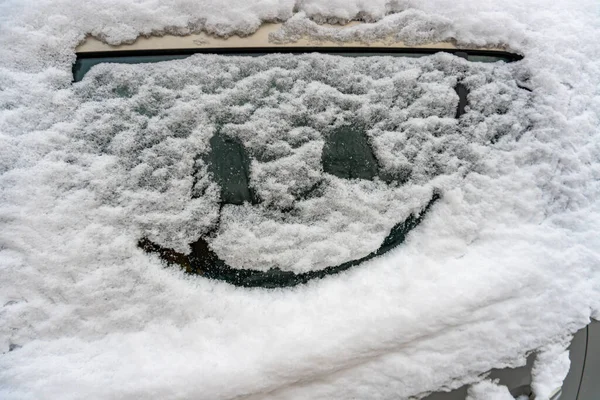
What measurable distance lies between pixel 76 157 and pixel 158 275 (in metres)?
0.52

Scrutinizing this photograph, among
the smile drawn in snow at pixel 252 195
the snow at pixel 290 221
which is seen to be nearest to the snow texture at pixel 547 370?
the snow at pixel 290 221

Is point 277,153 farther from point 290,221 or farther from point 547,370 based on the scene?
point 547,370

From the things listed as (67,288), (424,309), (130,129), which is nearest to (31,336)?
(67,288)

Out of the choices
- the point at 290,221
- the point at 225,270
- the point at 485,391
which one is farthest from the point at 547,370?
the point at 225,270

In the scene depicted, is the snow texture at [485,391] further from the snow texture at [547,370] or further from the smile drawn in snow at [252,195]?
the smile drawn in snow at [252,195]

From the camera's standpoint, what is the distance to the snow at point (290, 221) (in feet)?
4.84

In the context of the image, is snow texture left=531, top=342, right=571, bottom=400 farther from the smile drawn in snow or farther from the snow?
the smile drawn in snow

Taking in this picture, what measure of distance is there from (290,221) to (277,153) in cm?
26

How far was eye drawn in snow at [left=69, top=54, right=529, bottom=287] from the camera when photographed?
5.06 ft

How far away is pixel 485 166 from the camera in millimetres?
1647

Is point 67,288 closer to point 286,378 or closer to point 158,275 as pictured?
point 158,275

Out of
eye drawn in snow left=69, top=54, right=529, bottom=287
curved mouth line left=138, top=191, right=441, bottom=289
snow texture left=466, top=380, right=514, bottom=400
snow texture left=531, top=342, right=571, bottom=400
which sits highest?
eye drawn in snow left=69, top=54, right=529, bottom=287

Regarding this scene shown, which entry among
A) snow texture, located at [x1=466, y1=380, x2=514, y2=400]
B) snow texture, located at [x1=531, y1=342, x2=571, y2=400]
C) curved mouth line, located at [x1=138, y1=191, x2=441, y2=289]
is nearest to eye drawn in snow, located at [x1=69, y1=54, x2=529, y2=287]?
curved mouth line, located at [x1=138, y1=191, x2=441, y2=289]

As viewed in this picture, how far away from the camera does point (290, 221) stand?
1556 millimetres
